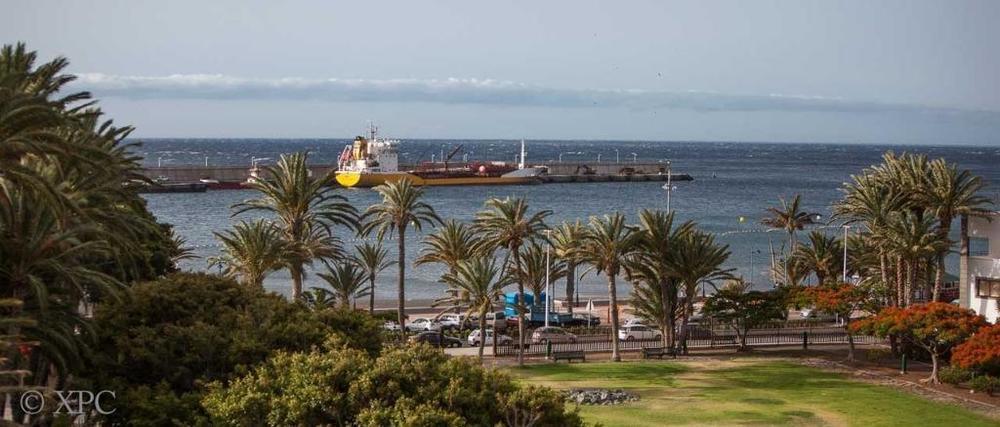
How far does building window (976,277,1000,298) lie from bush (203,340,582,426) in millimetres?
36210

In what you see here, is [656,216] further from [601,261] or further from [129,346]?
[129,346]

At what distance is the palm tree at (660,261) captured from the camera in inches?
2089

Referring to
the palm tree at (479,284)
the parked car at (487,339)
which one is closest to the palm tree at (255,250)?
the palm tree at (479,284)

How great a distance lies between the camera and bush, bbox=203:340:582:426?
73.7 feet

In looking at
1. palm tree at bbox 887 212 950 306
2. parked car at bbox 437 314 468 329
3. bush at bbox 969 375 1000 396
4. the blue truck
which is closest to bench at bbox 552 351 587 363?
parked car at bbox 437 314 468 329

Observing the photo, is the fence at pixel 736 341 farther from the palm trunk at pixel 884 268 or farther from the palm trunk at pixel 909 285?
the palm trunk at pixel 884 268

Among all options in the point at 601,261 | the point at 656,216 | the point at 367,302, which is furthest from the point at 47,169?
the point at 367,302

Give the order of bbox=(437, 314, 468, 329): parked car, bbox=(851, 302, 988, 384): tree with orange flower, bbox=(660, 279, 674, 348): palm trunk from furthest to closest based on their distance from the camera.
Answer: bbox=(437, 314, 468, 329): parked car < bbox=(660, 279, 674, 348): palm trunk < bbox=(851, 302, 988, 384): tree with orange flower

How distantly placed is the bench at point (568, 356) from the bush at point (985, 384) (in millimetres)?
15681

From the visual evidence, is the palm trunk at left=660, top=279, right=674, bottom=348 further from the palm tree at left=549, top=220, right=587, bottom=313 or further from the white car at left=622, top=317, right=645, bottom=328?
the white car at left=622, top=317, right=645, bottom=328

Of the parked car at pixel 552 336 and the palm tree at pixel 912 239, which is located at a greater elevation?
the palm tree at pixel 912 239

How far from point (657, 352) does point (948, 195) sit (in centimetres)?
1552

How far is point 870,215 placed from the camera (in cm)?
5644

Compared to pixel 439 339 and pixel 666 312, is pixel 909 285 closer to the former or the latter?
pixel 666 312
